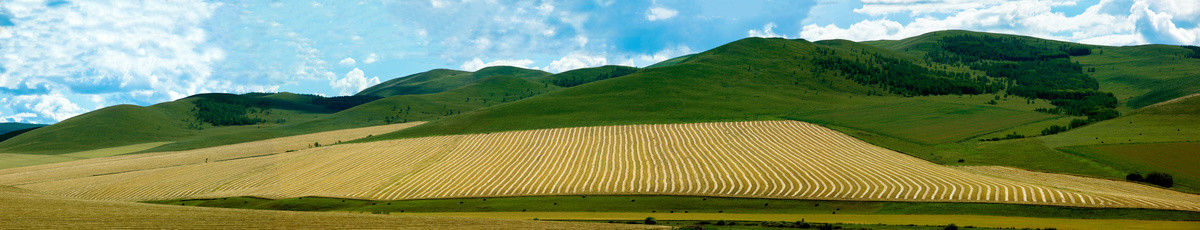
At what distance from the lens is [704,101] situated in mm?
137750

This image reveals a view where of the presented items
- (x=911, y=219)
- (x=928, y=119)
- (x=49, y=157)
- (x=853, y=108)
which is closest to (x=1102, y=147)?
(x=928, y=119)

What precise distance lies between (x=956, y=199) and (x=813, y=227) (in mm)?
15661

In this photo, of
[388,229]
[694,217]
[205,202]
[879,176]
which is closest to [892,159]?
[879,176]

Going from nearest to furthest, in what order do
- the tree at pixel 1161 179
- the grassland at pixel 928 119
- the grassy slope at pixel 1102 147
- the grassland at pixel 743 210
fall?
the grassland at pixel 743 210 → the tree at pixel 1161 179 → the grassy slope at pixel 1102 147 → the grassland at pixel 928 119

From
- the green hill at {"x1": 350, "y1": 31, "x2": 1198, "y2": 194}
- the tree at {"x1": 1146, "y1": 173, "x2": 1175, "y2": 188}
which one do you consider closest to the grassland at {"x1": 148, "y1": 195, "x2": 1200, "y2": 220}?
the tree at {"x1": 1146, "y1": 173, "x2": 1175, "y2": 188}

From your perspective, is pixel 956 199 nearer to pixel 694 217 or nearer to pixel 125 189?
pixel 694 217

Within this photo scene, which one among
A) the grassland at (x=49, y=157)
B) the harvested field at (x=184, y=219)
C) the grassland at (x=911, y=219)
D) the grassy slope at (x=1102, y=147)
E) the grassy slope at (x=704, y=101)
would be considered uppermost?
the grassy slope at (x=704, y=101)

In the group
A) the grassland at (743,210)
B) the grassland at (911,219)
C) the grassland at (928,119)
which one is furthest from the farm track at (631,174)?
the grassland at (928,119)

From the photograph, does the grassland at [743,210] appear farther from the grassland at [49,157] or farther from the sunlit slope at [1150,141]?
the grassland at [49,157]

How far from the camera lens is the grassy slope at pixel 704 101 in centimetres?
11425

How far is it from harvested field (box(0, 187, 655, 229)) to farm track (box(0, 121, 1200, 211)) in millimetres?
20987

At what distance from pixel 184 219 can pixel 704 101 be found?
374 ft

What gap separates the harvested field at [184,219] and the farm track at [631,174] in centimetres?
2099

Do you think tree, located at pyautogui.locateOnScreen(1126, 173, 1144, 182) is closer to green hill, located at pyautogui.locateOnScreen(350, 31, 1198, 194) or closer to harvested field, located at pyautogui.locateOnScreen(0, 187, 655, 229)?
green hill, located at pyautogui.locateOnScreen(350, 31, 1198, 194)
